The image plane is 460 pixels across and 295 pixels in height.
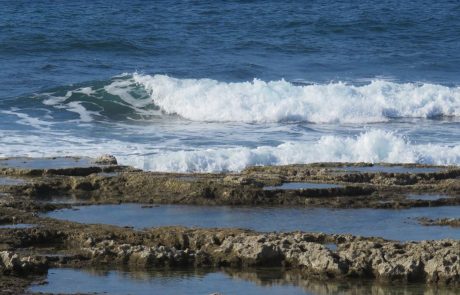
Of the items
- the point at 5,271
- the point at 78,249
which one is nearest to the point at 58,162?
the point at 78,249

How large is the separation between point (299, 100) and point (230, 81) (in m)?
3.71

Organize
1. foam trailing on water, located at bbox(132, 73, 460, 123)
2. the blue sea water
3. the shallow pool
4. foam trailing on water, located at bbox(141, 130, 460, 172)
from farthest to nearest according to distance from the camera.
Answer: foam trailing on water, located at bbox(132, 73, 460, 123) → the blue sea water → foam trailing on water, located at bbox(141, 130, 460, 172) → the shallow pool

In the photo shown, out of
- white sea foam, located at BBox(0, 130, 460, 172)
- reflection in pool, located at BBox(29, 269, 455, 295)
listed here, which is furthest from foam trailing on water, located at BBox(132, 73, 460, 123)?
reflection in pool, located at BBox(29, 269, 455, 295)

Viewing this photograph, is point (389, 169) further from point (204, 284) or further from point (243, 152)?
point (204, 284)

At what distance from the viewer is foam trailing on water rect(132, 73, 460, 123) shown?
28953 mm

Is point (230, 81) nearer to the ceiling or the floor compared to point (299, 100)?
nearer to the ceiling

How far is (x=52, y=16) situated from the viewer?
41.0 m

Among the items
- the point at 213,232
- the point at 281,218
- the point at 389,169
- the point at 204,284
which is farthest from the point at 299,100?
the point at 204,284

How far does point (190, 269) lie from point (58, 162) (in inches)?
314

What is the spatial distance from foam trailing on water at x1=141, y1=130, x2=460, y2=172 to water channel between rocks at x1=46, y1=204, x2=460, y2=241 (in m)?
4.28

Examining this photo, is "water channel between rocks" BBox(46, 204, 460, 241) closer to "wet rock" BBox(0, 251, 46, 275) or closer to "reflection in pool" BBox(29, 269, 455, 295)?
"reflection in pool" BBox(29, 269, 455, 295)

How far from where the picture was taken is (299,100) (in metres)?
29.7

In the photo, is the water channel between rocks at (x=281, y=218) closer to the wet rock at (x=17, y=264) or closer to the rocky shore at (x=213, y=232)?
the rocky shore at (x=213, y=232)

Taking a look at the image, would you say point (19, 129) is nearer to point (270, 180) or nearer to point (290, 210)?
point (270, 180)
